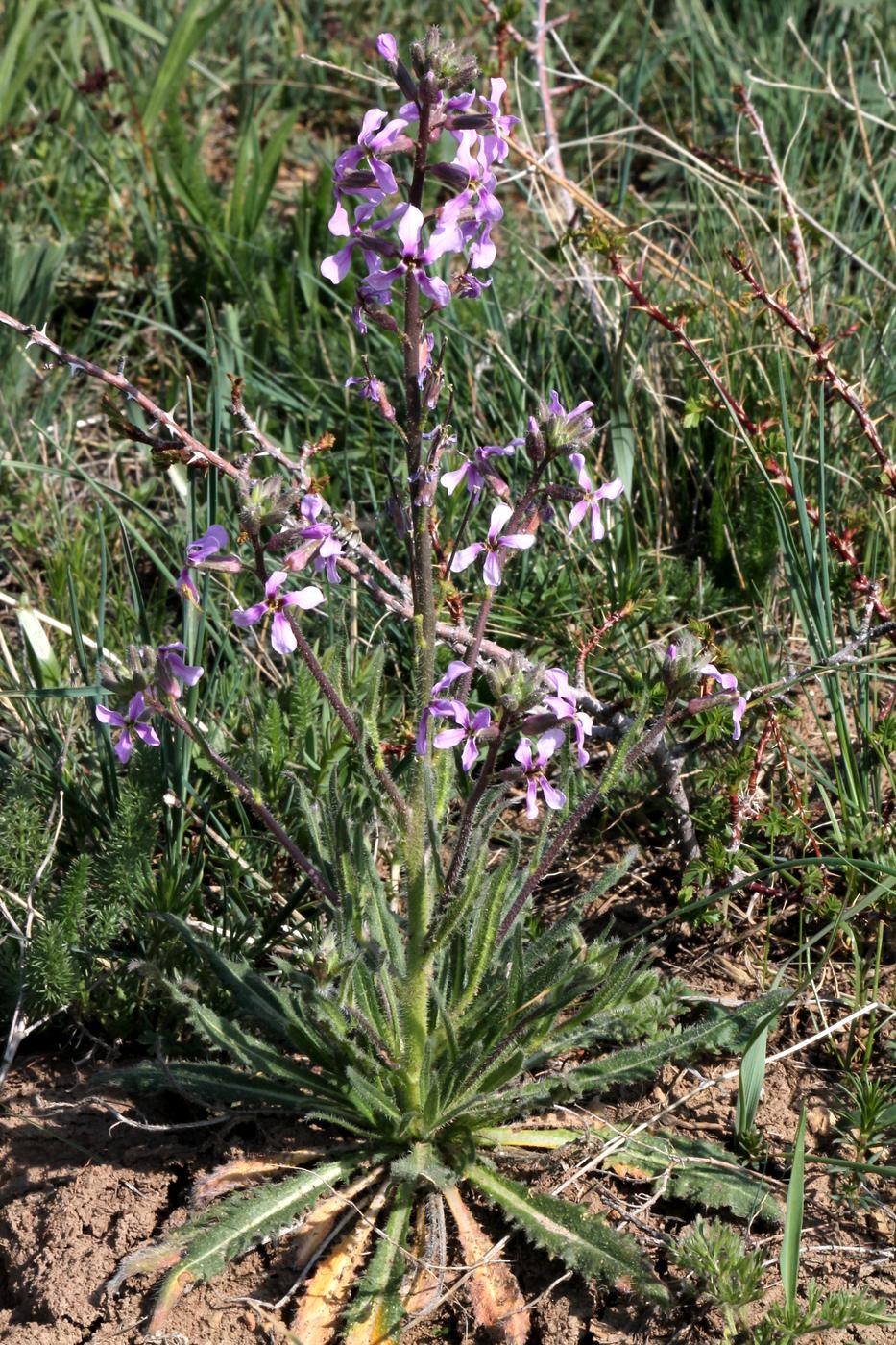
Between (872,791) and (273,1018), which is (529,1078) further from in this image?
(872,791)

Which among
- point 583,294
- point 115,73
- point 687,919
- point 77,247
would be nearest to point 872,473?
point 583,294

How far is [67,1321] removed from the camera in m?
2.24

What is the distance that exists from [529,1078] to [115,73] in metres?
3.94

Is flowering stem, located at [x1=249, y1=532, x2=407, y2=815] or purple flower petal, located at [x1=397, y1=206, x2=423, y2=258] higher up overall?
purple flower petal, located at [x1=397, y1=206, x2=423, y2=258]

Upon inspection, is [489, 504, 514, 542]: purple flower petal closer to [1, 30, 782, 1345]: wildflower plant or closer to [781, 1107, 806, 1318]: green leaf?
[1, 30, 782, 1345]: wildflower plant

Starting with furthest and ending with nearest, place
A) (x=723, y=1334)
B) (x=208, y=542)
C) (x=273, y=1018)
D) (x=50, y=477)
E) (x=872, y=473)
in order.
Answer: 1. (x=50, y=477)
2. (x=872, y=473)
3. (x=273, y=1018)
4. (x=723, y=1334)
5. (x=208, y=542)

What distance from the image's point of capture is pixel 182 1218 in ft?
7.66

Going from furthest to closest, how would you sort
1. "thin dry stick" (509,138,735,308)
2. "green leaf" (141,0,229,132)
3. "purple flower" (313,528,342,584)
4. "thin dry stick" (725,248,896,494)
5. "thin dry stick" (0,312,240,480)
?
"green leaf" (141,0,229,132) < "thin dry stick" (509,138,735,308) < "thin dry stick" (725,248,896,494) < "thin dry stick" (0,312,240,480) < "purple flower" (313,528,342,584)

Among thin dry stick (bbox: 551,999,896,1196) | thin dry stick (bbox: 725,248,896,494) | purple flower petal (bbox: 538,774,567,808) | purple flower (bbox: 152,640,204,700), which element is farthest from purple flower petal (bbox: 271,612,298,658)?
thin dry stick (bbox: 725,248,896,494)

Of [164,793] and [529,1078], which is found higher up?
[164,793]

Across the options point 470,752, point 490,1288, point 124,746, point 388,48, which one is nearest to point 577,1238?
point 490,1288

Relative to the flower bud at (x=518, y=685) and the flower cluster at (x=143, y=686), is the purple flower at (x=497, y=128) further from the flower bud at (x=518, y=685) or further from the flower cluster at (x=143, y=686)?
the flower cluster at (x=143, y=686)

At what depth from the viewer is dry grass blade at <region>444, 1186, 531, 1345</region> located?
2.19 metres

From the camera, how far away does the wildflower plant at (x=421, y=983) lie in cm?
195
